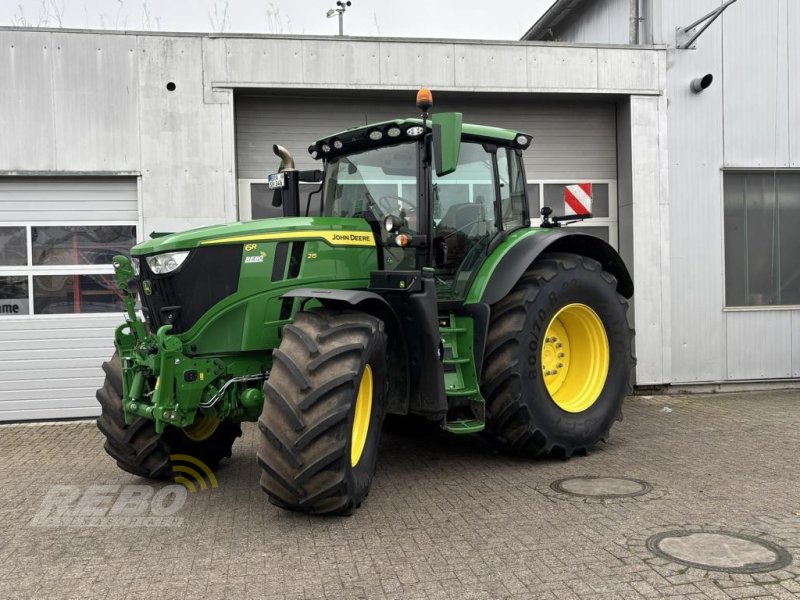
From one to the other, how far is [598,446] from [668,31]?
5665mm

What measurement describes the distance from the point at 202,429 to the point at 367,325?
6.05 ft

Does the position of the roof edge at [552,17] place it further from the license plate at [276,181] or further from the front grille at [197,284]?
the front grille at [197,284]

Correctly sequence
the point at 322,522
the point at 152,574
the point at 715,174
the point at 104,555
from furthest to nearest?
the point at 715,174 < the point at 322,522 < the point at 104,555 < the point at 152,574

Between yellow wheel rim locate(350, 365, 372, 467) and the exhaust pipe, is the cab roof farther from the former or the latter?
yellow wheel rim locate(350, 365, 372, 467)

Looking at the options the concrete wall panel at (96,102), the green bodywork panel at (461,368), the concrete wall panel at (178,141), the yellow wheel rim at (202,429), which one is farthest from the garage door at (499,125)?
the green bodywork panel at (461,368)

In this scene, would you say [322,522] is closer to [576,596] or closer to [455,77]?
[576,596]

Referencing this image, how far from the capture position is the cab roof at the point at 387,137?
18.0ft

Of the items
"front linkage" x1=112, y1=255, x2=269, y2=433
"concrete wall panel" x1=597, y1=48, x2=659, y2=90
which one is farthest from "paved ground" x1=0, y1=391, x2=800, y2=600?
"concrete wall panel" x1=597, y1=48, x2=659, y2=90

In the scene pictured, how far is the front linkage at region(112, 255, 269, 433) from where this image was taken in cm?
458

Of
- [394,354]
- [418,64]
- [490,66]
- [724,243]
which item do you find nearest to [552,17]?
[490,66]

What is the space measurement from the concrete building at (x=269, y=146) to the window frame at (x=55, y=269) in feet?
0.05

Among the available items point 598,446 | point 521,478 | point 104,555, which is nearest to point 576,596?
point 521,478

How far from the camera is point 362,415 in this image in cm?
477

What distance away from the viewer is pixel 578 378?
6453mm
